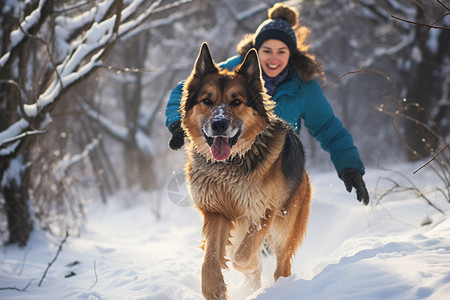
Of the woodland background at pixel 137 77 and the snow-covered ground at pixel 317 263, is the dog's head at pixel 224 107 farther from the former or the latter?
the snow-covered ground at pixel 317 263

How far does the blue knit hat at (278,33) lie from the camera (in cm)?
354

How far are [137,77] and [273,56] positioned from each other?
12735 millimetres

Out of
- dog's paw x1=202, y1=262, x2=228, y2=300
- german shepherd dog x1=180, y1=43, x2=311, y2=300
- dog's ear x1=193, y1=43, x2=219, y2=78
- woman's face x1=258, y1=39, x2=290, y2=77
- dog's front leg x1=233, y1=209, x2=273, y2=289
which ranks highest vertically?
woman's face x1=258, y1=39, x2=290, y2=77

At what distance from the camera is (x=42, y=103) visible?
385cm

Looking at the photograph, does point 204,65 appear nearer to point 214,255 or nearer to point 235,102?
Result: point 235,102

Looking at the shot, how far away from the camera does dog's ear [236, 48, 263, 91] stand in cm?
280

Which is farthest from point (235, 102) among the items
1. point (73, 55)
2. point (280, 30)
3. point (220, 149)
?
point (73, 55)

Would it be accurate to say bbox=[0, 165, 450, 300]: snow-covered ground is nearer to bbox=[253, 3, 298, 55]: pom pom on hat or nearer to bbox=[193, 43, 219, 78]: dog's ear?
bbox=[193, 43, 219, 78]: dog's ear

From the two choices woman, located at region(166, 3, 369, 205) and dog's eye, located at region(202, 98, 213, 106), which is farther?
woman, located at region(166, 3, 369, 205)

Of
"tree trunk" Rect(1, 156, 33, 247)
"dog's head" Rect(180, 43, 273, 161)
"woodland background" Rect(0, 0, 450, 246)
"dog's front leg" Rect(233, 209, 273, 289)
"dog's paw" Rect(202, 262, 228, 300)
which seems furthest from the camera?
"tree trunk" Rect(1, 156, 33, 247)

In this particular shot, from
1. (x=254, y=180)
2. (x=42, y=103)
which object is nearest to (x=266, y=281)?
(x=254, y=180)

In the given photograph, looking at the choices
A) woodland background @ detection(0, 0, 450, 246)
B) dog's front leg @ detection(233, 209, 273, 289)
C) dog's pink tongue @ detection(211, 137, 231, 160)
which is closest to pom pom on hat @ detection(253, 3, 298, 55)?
woodland background @ detection(0, 0, 450, 246)

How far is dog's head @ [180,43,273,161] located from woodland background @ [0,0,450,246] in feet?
2.43

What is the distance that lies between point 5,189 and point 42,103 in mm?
1731
